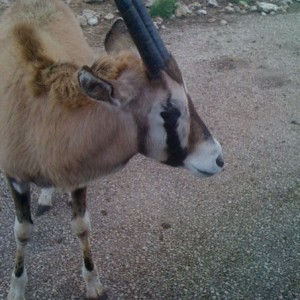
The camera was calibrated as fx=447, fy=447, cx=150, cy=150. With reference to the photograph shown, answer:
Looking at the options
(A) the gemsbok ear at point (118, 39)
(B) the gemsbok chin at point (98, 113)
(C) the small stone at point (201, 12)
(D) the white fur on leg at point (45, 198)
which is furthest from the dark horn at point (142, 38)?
(C) the small stone at point (201, 12)

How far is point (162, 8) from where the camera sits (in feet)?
30.8

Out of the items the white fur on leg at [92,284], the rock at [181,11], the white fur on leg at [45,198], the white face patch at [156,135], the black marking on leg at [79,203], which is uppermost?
the white face patch at [156,135]

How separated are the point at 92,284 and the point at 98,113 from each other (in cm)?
179

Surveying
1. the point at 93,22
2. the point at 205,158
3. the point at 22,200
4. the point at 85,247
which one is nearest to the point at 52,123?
the point at 22,200

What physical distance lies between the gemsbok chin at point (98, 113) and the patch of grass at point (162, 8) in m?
6.34

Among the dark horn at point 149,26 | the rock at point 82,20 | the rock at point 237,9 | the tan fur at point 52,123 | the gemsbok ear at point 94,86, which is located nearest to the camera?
the gemsbok ear at point 94,86

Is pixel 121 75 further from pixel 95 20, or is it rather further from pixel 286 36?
pixel 286 36

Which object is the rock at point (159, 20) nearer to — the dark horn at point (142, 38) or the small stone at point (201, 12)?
the small stone at point (201, 12)

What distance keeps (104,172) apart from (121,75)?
69 centimetres

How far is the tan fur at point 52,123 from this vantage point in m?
2.91

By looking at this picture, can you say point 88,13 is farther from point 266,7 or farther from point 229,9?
point 266,7

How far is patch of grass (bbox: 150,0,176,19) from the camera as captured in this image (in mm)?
9383

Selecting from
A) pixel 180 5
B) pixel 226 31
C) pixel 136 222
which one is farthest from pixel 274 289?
pixel 180 5

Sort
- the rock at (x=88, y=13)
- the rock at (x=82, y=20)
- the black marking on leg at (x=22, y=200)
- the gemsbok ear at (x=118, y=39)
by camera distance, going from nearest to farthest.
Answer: the gemsbok ear at (x=118, y=39) < the black marking on leg at (x=22, y=200) < the rock at (x=82, y=20) < the rock at (x=88, y=13)
